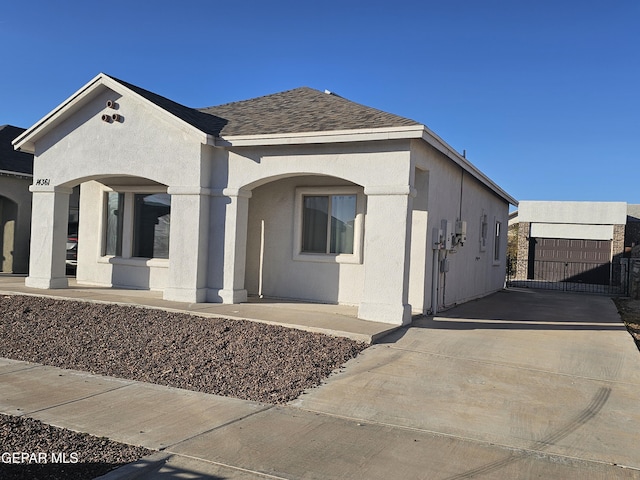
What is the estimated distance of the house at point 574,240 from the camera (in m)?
27.7

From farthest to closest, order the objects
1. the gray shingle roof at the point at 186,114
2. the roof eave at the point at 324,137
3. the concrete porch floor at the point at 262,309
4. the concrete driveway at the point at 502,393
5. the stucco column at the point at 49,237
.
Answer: the stucco column at the point at 49,237 → the gray shingle roof at the point at 186,114 → the roof eave at the point at 324,137 → the concrete porch floor at the point at 262,309 → the concrete driveway at the point at 502,393

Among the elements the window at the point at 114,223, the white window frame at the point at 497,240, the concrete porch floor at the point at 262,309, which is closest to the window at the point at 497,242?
the white window frame at the point at 497,240

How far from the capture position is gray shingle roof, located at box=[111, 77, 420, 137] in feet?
35.4

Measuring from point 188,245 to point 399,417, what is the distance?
6900 millimetres

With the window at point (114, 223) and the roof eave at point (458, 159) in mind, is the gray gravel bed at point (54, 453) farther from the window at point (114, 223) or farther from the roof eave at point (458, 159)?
the window at point (114, 223)

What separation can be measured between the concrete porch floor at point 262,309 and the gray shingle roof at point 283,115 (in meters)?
3.39

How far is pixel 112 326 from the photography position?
9.44 meters

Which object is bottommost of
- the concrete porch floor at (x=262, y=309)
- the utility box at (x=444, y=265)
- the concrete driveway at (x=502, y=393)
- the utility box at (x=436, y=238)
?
the concrete driveway at (x=502, y=393)

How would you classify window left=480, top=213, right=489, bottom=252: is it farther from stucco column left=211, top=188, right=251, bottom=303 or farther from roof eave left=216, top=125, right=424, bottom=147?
stucco column left=211, top=188, right=251, bottom=303

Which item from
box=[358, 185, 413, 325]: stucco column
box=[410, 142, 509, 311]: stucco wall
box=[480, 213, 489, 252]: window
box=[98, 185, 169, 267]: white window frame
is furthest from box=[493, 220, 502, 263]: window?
box=[98, 185, 169, 267]: white window frame

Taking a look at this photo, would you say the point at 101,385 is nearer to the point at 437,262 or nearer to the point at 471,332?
the point at 471,332

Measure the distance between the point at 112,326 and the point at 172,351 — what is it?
185 centimetres

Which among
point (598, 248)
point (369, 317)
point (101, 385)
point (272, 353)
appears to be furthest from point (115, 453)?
point (598, 248)

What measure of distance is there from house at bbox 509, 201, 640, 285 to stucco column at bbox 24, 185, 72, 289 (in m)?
22.2
